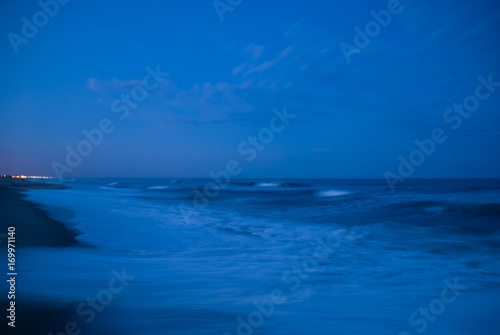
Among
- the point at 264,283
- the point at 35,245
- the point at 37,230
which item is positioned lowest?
the point at 264,283

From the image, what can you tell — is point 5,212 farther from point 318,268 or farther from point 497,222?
point 497,222

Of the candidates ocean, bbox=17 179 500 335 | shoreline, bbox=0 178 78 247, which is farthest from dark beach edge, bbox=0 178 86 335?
ocean, bbox=17 179 500 335

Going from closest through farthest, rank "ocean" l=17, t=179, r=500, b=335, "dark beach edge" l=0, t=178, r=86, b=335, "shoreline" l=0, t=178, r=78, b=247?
"dark beach edge" l=0, t=178, r=86, b=335
"ocean" l=17, t=179, r=500, b=335
"shoreline" l=0, t=178, r=78, b=247

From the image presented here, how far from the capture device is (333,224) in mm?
10898

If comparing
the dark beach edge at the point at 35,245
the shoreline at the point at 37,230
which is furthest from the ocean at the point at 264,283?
the shoreline at the point at 37,230

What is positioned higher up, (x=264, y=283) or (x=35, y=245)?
→ (x=35, y=245)

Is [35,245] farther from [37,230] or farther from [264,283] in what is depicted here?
[264,283]

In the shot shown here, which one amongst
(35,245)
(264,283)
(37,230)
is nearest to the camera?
(264,283)

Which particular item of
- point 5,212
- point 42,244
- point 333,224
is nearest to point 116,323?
point 42,244

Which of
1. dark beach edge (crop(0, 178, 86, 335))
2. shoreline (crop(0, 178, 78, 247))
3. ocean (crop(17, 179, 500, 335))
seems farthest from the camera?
shoreline (crop(0, 178, 78, 247))

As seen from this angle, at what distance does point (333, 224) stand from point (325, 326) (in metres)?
8.08

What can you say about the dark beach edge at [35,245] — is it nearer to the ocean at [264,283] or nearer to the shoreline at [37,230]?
the shoreline at [37,230]

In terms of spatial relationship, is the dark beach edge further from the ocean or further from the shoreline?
the ocean

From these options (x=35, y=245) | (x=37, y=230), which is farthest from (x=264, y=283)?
(x=37, y=230)
